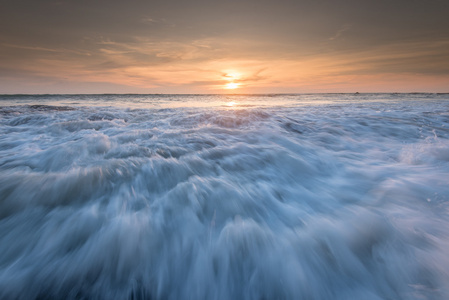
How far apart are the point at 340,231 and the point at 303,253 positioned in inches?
15.3

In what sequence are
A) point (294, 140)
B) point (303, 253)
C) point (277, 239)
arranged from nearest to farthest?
point (303, 253) < point (277, 239) < point (294, 140)

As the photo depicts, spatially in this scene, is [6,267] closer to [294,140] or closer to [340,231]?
[340,231]

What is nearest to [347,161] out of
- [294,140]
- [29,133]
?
[294,140]

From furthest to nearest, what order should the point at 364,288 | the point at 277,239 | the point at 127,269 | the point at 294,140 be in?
the point at 294,140 → the point at 277,239 → the point at 127,269 → the point at 364,288

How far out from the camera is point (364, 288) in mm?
1255

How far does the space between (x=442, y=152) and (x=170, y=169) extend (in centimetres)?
399

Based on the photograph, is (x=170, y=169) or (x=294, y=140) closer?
(x=170, y=169)

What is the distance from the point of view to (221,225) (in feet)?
5.68

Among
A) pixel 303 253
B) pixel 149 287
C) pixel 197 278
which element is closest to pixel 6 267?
pixel 149 287

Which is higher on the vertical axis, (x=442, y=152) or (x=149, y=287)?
(x=442, y=152)

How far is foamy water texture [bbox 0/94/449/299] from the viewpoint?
1.29m

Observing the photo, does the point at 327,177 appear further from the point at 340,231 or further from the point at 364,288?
the point at 364,288

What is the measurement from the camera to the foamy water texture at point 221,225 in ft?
4.23

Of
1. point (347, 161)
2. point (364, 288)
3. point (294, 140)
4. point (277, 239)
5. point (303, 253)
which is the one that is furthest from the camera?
point (294, 140)
